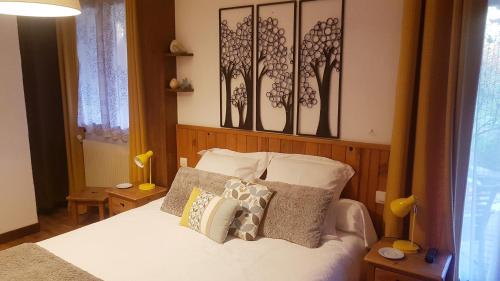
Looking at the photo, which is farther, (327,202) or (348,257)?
(327,202)

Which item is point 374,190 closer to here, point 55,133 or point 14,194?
point 14,194

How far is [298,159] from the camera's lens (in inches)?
99.3

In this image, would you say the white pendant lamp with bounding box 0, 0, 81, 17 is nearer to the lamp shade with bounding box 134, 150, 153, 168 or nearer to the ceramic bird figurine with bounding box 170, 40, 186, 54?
the ceramic bird figurine with bounding box 170, 40, 186, 54

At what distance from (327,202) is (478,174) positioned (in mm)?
824

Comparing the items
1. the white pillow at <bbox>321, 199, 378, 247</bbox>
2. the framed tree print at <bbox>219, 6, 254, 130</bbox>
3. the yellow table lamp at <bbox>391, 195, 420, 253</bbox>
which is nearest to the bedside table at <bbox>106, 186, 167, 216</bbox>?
the framed tree print at <bbox>219, 6, 254, 130</bbox>

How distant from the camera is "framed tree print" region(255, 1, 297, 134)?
2.59 metres

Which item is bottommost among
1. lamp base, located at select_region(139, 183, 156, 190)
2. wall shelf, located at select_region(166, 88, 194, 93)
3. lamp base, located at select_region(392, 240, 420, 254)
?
lamp base, located at select_region(392, 240, 420, 254)

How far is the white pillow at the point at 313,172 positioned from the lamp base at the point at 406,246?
1.45ft

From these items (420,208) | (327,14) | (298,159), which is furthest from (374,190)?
(327,14)

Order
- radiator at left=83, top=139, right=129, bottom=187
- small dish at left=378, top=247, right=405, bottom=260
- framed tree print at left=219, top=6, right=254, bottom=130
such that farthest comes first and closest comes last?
radiator at left=83, top=139, right=129, bottom=187
framed tree print at left=219, top=6, right=254, bottom=130
small dish at left=378, top=247, right=405, bottom=260

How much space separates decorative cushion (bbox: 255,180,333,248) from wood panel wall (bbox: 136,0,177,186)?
57.0 inches

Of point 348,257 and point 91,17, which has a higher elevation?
point 91,17

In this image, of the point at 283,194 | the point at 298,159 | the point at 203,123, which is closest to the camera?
the point at 283,194

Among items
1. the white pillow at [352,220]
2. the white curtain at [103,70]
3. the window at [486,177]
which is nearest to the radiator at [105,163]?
the white curtain at [103,70]
